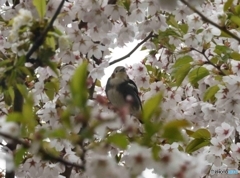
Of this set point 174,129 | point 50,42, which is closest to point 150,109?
point 174,129

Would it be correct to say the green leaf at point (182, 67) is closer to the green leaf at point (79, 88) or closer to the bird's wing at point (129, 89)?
the bird's wing at point (129, 89)

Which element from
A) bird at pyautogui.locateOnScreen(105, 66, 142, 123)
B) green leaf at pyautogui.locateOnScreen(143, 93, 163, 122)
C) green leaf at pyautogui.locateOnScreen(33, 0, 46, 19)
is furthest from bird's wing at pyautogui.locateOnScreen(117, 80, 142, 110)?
green leaf at pyautogui.locateOnScreen(143, 93, 163, 122)

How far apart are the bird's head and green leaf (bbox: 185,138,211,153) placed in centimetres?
74

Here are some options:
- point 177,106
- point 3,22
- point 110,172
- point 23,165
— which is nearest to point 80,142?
point 110,172

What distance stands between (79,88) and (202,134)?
4.45 ft

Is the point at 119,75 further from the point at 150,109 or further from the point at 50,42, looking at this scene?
the point at 150,109

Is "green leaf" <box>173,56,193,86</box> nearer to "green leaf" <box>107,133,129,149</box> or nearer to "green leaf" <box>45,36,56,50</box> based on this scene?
"green leaf" <box>45,36,56,50</box>

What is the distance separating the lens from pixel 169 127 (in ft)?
2.59

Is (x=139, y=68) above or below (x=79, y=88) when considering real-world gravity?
below

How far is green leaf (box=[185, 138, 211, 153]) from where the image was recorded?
2033mm

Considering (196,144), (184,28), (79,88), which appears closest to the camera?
(79,88)

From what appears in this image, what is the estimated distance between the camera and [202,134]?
2.08 meters

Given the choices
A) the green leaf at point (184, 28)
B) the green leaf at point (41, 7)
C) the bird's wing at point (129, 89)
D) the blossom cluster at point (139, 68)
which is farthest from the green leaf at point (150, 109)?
the bird's wing at point (129, 89)

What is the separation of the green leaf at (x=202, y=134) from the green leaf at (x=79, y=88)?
Result: 1.28 m
